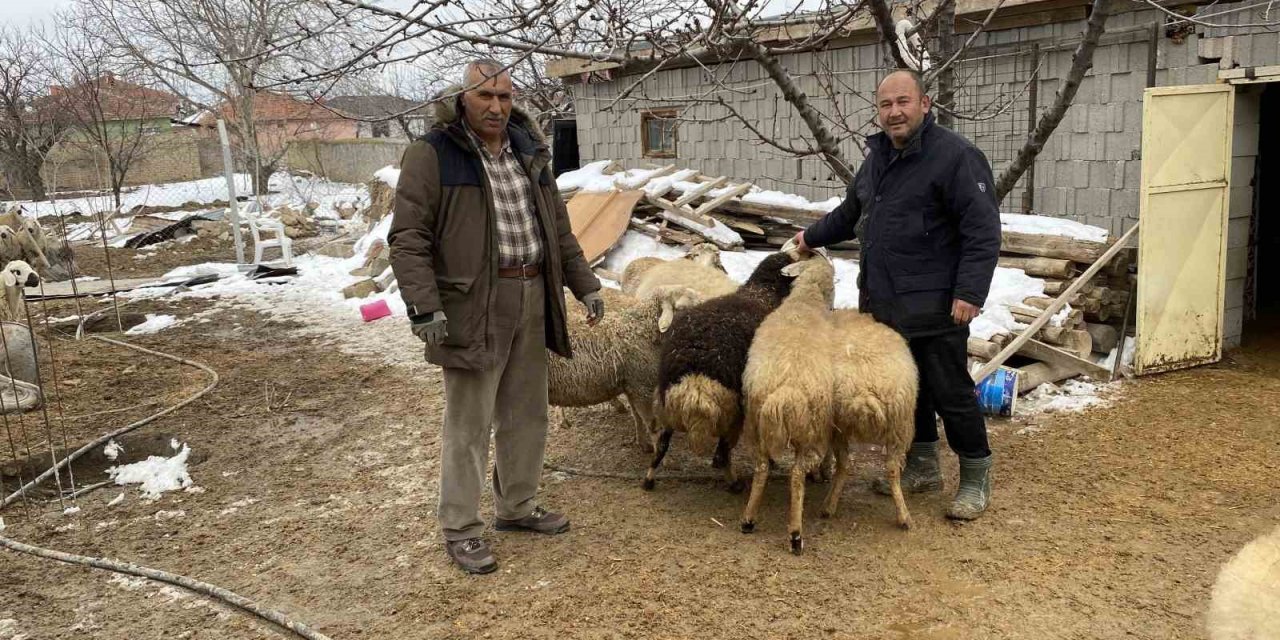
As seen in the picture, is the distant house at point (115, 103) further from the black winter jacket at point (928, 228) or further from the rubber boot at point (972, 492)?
the rubber boot at point (972, 492)

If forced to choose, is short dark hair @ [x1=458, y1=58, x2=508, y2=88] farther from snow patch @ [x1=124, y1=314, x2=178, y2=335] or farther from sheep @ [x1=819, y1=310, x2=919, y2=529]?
snow patch @ [x1=124, y1=314, x2=178, y2=335]

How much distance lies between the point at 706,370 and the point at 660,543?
0.88 m

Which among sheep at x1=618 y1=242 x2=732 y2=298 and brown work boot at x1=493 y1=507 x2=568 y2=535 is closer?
brown work boot at x1=493 y1=507 x2=568 y2=535

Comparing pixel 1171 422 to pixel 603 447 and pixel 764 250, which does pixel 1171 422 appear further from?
pixel 764 250

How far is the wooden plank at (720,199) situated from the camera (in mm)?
10383

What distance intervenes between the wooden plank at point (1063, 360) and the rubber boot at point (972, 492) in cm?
254

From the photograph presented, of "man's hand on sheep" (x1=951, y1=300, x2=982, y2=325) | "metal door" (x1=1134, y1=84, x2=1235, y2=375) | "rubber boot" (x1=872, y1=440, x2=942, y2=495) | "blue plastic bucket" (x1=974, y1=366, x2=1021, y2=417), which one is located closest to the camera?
"man's hand on sheep" (x1=951, y1=300, x2=982, y2=325)

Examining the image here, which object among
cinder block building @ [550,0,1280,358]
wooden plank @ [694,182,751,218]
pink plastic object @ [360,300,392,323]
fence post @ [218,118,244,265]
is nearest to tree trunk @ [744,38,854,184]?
cinder block building @ [550,0,1280,358]

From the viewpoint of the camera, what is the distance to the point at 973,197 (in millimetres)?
3945

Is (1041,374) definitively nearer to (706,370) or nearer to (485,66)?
(706,370)

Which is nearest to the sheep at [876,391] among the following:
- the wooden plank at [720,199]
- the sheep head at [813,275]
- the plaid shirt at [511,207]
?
the sheep head at [813,275]

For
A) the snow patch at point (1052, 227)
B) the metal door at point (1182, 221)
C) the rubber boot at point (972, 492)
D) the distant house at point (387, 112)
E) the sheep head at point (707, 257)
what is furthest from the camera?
the snow patch at point (1052, 227)

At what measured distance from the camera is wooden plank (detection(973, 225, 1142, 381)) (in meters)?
5.84

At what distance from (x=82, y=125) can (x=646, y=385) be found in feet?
54.8
